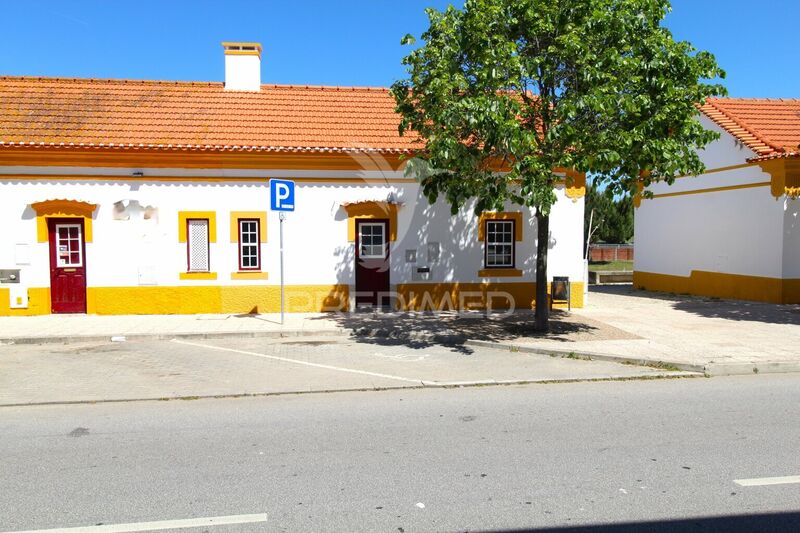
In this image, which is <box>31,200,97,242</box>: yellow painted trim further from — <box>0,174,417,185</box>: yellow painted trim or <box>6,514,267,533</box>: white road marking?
<box>6,514,267,533</box>: white road marking

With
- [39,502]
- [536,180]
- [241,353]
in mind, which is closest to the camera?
[39,502]

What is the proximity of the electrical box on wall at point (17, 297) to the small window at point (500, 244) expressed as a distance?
1127 cm

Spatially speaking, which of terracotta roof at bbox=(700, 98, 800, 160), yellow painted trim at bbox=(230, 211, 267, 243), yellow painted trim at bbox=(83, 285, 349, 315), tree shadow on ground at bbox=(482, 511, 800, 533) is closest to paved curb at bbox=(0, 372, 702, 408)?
tree shadow on ground at bbox=(482, 511, 800, 533)

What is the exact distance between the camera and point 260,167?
13.8 metres

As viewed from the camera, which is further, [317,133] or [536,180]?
[317,133]

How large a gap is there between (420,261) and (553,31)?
665 cm

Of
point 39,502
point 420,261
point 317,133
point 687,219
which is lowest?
point 39,502

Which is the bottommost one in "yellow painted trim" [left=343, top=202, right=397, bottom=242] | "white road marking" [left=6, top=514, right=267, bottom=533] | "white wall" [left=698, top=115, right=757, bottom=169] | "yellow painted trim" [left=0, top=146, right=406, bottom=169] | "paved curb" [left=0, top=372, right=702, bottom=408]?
"white road marking" [left=6, top=514, right=267, bottom=533]

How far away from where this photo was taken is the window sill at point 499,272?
14.4 meters

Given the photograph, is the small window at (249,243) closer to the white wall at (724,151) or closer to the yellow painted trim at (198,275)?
the yellow painted trim at (198,275)

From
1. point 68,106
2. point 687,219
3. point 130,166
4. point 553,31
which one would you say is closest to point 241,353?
point 130,166

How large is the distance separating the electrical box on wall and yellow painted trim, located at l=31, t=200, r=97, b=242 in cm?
127

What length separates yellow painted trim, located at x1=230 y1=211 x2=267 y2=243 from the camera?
13766mm

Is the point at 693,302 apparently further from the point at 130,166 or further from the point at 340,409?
the point at 130,166
